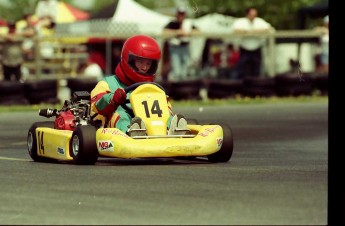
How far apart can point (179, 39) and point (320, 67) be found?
4.27 meters

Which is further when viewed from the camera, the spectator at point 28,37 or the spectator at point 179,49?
the spectator at point 179,49

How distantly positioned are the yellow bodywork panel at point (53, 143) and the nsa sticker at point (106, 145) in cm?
49

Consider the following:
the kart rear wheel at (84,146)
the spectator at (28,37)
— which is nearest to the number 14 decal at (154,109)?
the kart rear wheel at (84,146)

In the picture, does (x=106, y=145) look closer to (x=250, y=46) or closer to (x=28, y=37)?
(x=28, y=37)

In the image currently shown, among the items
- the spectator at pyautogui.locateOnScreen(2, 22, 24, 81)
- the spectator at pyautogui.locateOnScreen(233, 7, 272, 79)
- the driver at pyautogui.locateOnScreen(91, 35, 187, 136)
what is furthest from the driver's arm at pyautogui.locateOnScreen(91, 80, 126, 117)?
the spectator at pyautogui.locateOnScreen(233, 7, 272, 79)

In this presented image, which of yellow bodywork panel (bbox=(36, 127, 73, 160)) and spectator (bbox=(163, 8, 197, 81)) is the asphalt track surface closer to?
yellow bodywork panel (bbox=(36, 127, 73, 160))

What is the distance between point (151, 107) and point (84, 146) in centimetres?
82

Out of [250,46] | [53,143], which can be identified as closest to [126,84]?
[53,143]

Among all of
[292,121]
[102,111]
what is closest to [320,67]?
[292,121]

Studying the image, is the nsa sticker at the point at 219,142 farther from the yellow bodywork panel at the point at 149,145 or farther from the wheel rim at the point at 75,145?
the wheel rim at the point at 75,145

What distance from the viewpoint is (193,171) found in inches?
388

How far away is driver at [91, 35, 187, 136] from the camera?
10867mm

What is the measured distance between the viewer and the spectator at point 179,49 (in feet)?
78.4

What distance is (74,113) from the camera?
11.7 metres
